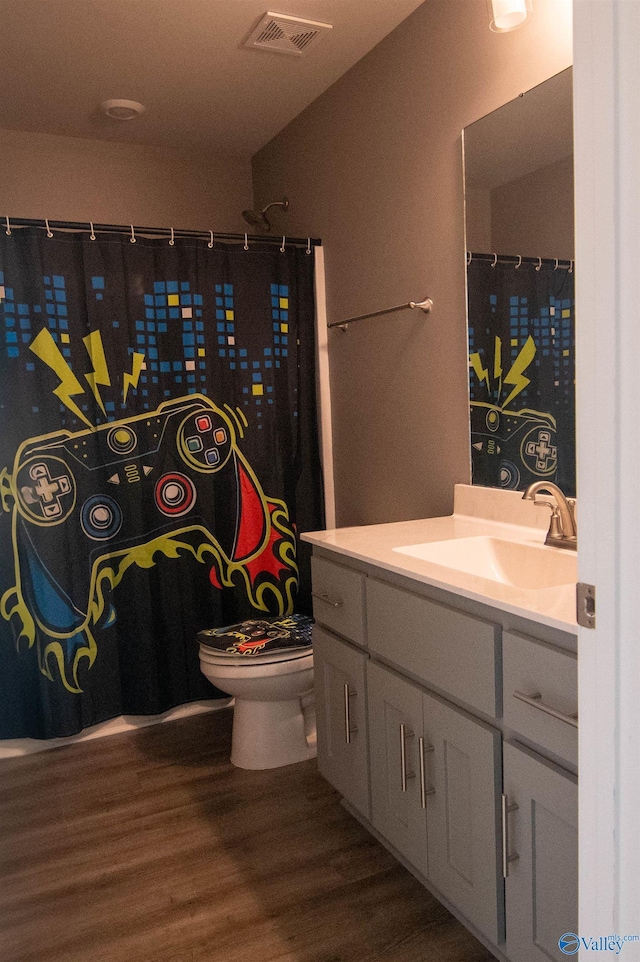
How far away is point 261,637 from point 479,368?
116cm

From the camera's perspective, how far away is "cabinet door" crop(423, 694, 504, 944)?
142cm

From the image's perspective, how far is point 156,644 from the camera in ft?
9.30

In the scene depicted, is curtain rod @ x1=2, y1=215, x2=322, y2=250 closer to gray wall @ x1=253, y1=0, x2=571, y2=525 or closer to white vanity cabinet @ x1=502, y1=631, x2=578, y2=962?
gray wall @ x1=253, y1=0, x2=571, y2=525

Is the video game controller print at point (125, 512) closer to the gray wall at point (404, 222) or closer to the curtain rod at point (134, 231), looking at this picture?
the gray wall at point (404, 222)

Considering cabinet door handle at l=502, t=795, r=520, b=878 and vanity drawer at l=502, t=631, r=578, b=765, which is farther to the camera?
cabinet door handle at l=502, t=795, r=520, b=878

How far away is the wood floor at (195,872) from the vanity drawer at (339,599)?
0.60m

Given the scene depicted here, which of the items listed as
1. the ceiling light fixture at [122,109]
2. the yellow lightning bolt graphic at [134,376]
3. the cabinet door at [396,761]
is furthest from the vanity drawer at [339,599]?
the ceiling light fixture at [122,109]

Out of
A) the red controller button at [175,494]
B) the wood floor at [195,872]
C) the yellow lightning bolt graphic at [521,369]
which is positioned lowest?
the wood floor at [195,872]

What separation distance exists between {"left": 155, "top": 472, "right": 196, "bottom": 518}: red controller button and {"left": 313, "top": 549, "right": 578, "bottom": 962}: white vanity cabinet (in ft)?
3.14

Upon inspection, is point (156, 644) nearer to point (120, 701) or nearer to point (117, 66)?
point (120, 701)

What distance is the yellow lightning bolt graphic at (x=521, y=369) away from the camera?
1.94m

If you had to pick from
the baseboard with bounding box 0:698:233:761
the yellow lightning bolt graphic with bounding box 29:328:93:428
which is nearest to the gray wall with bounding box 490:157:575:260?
the yellow lightning bolt graphic with bounding box 29:328:93:428

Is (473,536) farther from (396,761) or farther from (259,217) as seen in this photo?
(259,217)

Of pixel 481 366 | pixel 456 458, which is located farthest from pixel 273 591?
pixel 481 366
